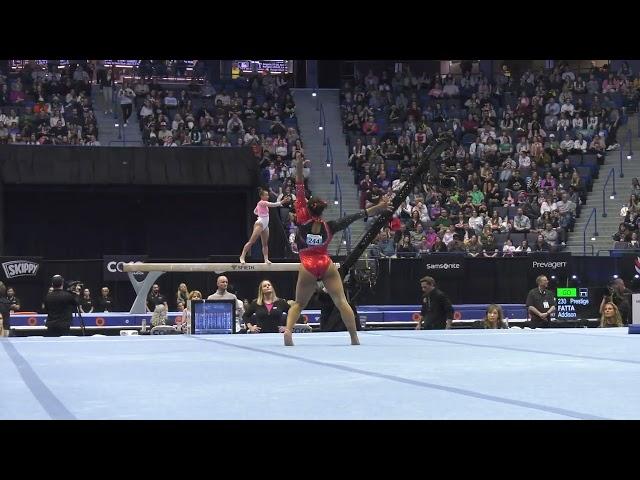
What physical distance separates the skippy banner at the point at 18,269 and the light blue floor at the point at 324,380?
1023 cm

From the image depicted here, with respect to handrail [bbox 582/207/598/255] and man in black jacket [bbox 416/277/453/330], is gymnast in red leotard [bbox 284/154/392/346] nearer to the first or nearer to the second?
man in black jacket [bbox 416/277/453/330]

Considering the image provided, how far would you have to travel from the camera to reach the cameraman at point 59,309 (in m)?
13.5

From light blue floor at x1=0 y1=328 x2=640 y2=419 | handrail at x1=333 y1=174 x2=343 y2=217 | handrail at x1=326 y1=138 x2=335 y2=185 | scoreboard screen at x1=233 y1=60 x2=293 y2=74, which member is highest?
scoreboard screen at x1=233 y1=60 x2=293 y2=74

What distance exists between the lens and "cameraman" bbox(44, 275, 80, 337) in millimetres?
13461

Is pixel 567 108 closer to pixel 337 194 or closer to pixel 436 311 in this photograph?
pixel 337 194

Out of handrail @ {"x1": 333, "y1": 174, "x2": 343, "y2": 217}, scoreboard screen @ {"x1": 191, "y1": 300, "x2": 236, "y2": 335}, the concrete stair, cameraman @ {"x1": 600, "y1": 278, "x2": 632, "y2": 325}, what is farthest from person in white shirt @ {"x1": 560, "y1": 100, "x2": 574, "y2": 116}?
scoreboard screen @ {"x1": 191, "y1": 300, "x2": 236, "y2": 335}

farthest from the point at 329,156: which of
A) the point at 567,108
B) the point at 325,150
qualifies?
the point at 567,108

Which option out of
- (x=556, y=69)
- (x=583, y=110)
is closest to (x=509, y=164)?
(x=583, y=110)

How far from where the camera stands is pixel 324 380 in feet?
20.3

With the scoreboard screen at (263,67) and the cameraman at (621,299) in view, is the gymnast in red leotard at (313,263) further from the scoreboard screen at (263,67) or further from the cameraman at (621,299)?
the scoreboard screen at (263,67)

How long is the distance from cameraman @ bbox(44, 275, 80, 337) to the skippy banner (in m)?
6.66

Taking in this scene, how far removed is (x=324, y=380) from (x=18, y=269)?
1509cm

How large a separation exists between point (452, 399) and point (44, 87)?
920 inches
